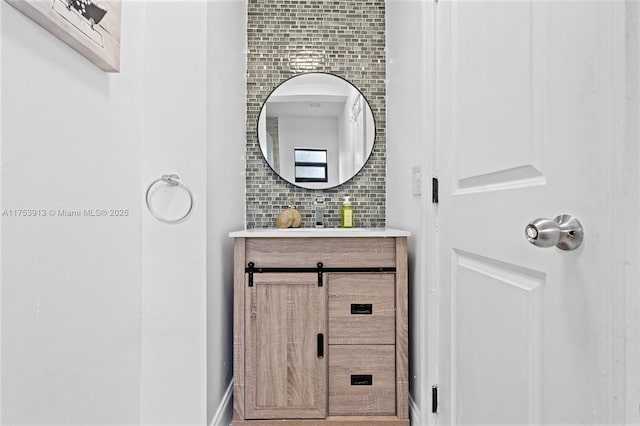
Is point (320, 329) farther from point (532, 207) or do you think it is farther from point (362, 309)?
point (532, 207)

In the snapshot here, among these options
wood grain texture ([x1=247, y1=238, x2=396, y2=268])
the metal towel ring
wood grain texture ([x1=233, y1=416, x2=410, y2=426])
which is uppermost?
the metal towel ring

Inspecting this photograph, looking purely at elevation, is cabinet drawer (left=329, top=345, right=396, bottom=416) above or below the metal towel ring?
below

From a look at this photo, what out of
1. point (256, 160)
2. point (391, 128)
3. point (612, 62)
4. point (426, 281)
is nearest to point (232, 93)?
point (256, 160)

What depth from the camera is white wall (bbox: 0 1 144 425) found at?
80 centimetres

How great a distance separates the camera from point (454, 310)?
1.14 meters

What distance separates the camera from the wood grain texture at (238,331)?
4.84 ft

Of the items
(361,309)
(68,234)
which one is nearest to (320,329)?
(361,309)

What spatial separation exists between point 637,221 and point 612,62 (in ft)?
0.77

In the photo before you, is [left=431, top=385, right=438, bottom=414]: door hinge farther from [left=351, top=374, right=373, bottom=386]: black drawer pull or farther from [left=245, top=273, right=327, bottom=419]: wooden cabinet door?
[left=245, top=273, right=327, bottom=419]: wooden cabinet door

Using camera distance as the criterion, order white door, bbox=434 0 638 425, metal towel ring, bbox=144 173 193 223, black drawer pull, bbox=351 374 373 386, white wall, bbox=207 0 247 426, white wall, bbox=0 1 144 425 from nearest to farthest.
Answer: white door, bbox=434 0 638 425 → white wall, bbox=0 1 144 425 → metal towel ring, bbox=144 173 193 223 → white wall, bbox=207 0 247 426 → black drawer pull, bbox=351 374 373 386

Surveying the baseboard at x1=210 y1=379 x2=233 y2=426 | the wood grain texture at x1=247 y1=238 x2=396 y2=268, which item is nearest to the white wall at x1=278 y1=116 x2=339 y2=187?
the wood grain texture at x1=247 y1=238 x2=396 y2=268

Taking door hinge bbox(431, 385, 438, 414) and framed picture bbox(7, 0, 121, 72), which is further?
door hinge bbox(431, 385, 438, 414)

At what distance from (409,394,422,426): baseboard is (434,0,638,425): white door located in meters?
0.28

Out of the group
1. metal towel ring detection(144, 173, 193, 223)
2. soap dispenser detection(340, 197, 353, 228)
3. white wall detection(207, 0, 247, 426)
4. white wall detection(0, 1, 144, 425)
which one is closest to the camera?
white wall detection(0, 1, 144, 425)
